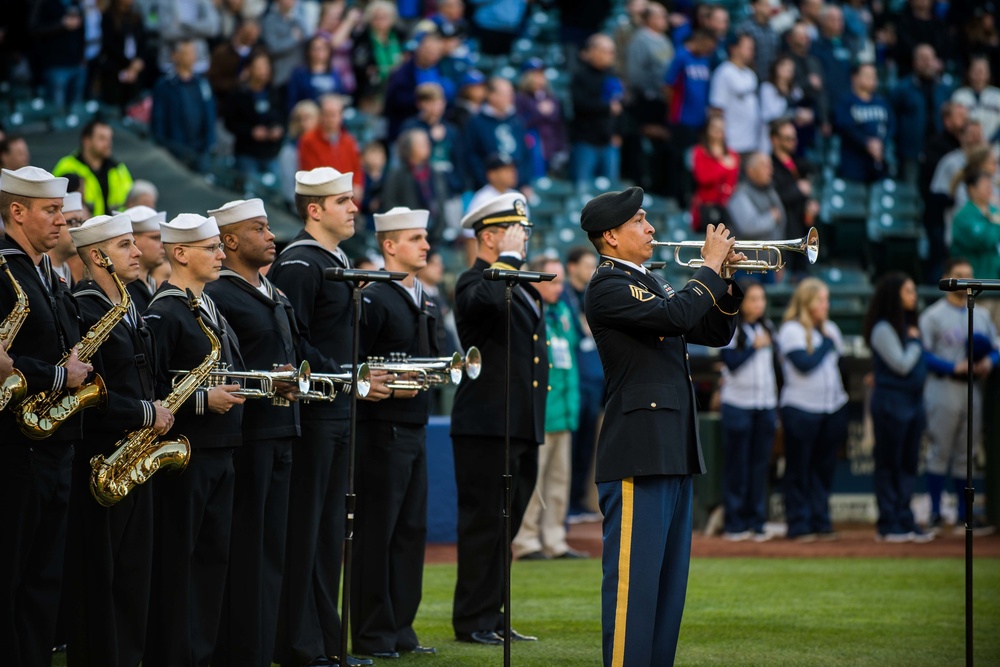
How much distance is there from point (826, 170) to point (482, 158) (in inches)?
245

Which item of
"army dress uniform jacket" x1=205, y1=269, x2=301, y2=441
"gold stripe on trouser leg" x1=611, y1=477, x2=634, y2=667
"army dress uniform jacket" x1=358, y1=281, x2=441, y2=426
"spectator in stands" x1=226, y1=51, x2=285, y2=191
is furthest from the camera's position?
"spectator in stands" x1=226, y1=51, x2=285, y2=191

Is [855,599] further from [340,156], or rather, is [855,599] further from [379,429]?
[340,156]

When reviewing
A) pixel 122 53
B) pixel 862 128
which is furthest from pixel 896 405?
pixel 122 53

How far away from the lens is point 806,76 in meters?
20.6

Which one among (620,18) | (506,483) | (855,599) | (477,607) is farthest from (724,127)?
(506,483)

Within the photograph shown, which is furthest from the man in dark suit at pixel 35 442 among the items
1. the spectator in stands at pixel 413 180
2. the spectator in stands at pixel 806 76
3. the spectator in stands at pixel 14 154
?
the spectator in stands at pixel 806 76

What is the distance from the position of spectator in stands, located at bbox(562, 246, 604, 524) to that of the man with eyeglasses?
6859 millimetres

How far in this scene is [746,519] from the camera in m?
14.5

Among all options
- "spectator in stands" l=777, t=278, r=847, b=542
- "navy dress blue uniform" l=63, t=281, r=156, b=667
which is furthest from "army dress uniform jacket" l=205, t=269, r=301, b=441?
"spectator in stands" l=777, t=278, r=847, b=542

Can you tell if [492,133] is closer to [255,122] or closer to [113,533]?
[255,122]

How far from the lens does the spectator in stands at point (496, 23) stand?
70.0 feet

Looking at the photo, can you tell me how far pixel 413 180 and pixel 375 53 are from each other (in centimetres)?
395

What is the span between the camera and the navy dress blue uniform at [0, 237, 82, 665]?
666 centimetres

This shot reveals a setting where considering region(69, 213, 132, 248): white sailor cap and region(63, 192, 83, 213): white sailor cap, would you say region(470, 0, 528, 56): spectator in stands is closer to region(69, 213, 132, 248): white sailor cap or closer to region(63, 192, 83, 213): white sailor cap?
region(63, 192, 83, 213): white sailor cap
